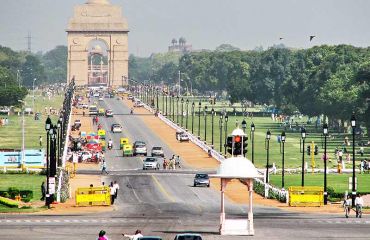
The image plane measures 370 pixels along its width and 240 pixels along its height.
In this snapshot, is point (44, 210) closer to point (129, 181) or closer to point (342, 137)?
point (129, 181)

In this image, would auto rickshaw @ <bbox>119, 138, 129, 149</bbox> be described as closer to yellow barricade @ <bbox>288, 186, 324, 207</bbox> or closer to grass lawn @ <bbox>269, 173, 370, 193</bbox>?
grass lawn @ <bbox>269, 173, 370, 193</bbox>

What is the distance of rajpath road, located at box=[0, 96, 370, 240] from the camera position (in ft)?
202

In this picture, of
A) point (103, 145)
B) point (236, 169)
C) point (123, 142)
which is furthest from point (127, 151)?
point (236, 169)

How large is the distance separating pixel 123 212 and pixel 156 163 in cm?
4702

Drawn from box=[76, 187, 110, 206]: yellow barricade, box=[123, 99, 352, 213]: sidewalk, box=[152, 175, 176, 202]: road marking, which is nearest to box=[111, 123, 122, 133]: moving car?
box=[123, 99, 352, 213]: sidewalk

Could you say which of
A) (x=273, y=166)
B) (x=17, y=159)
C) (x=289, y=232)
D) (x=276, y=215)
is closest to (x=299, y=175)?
(x=273, y=166)

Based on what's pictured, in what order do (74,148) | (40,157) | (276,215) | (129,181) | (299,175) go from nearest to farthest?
1. (276,215)
2. (129,181)
3. (299,175)
4. (40,157)
5. (74,148)

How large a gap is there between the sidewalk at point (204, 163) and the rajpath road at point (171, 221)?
1519mm

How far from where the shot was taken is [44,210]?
75938 millimetres

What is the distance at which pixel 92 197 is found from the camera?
262 ft

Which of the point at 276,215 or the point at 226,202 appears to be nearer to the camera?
the point at 276,215

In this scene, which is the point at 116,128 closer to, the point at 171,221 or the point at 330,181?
the point at 330,181

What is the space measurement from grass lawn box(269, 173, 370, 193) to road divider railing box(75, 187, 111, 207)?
1780 cm

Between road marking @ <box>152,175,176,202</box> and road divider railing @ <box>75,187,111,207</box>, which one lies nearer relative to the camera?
road divider railing @ <box>75,187,111,207</box>
